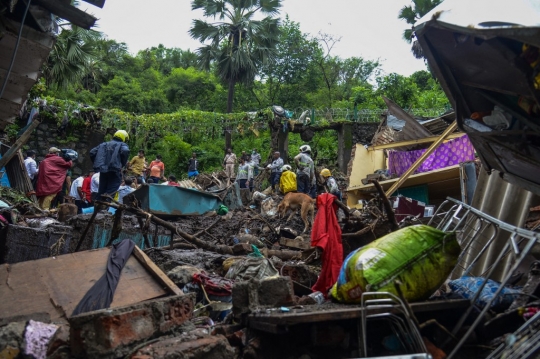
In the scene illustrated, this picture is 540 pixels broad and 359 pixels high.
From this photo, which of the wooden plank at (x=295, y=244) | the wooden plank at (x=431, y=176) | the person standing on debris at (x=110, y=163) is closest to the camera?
the person standing on debris at (x=110, y=163)

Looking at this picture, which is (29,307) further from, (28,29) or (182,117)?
(182,117)

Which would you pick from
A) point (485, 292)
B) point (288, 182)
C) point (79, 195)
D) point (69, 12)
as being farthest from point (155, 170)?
point (485, 292)

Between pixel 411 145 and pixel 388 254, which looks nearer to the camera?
pixel 388 254

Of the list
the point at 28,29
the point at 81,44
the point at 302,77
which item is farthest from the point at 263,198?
the point at 302,77

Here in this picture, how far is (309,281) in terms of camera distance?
6383mm

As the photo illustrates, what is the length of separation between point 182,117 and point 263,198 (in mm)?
7442

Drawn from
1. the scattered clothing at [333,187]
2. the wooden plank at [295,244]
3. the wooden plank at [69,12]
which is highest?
the wooden plank at [69,12]

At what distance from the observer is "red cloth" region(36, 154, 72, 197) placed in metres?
11.9

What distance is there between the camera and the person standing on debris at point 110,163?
9125 millimetres

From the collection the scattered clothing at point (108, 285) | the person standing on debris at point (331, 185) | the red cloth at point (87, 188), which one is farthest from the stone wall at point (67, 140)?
the scattered clothing at point (108, 285)

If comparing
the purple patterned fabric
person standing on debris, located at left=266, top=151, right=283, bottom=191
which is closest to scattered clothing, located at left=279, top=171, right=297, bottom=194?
person standing on debris, located at left=266, top=151, right=283, bottom=191

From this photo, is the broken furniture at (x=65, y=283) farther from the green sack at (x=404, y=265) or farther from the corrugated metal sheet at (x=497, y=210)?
the corrugated metal sheet at (x=497, y=210)

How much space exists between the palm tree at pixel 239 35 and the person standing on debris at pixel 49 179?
13.9m

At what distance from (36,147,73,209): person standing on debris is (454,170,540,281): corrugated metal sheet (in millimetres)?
8978
